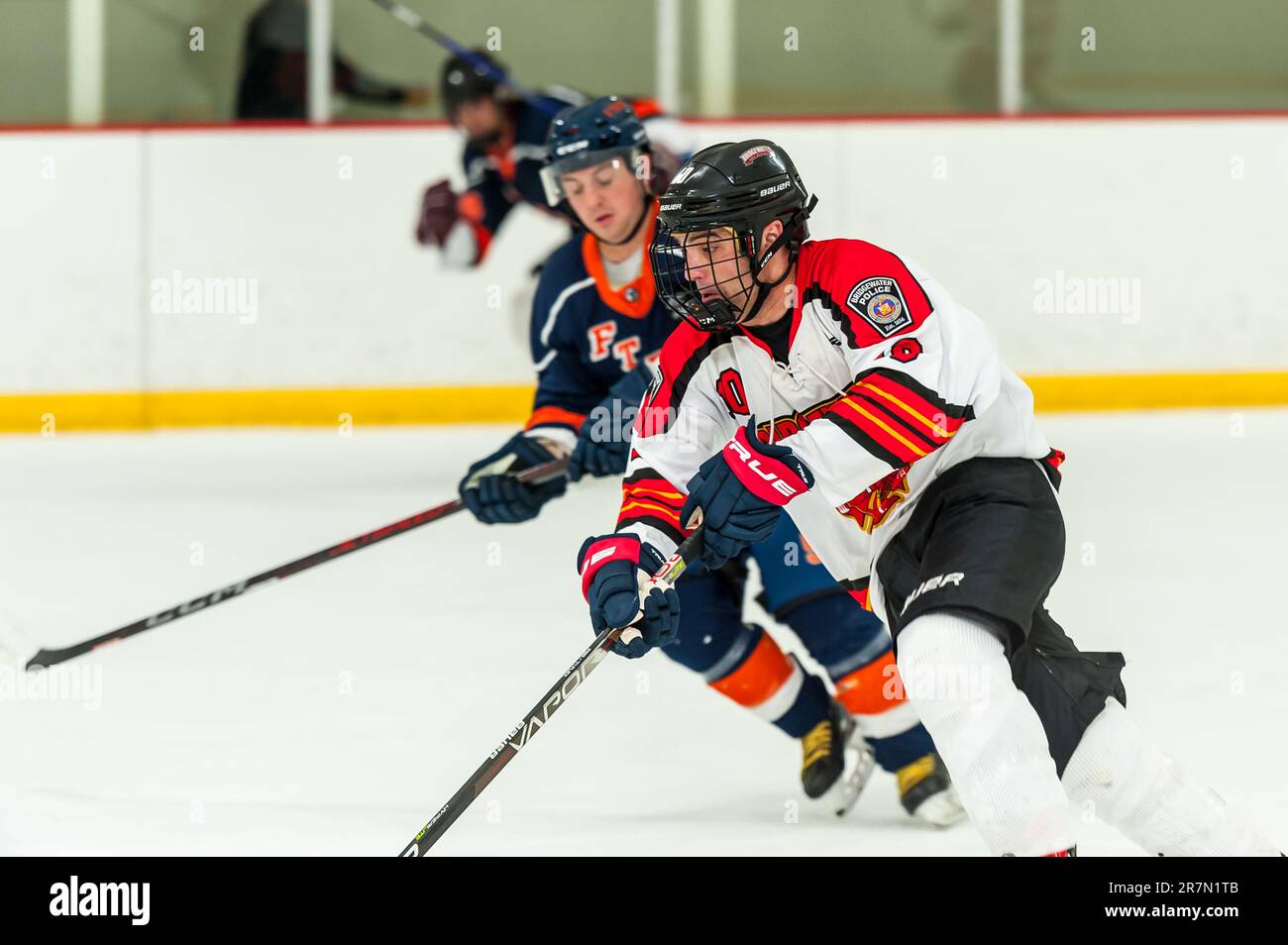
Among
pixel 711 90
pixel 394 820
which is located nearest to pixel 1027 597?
pixel 394 820

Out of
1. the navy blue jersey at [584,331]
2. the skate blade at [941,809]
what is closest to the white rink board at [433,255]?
the navy blue jersey at [584,331]

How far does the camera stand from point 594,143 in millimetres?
3312

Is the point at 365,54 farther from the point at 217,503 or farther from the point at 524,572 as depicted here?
the point at 524,572

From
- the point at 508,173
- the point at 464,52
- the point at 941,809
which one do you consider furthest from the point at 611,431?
the point at 464,52

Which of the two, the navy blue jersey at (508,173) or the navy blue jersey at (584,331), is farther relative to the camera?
the navy blue jersey at (508,173)

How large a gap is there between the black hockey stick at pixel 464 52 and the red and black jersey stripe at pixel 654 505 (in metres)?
3.72

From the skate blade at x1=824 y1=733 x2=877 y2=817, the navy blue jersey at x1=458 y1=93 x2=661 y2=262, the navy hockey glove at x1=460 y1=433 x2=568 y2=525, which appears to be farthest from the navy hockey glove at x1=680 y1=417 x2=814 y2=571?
the navy blue jersey at x1=458 y1=93 x2=661 y2=262

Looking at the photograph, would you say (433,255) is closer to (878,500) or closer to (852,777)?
(852,777)

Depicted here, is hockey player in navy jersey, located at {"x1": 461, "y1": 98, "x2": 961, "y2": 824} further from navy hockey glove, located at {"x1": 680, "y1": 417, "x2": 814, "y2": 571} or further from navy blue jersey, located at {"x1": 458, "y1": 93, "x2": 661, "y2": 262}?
navy blue jersey, located at {"x1": 458, "y1": 93, "x2": 661, "y2": 262}

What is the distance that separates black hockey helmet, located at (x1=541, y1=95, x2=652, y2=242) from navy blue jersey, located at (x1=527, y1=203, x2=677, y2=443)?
12 centimetres

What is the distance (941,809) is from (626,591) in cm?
81

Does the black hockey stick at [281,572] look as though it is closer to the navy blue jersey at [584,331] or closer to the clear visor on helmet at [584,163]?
the navy blue jersey at [584,331]

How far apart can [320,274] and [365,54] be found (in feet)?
3.86

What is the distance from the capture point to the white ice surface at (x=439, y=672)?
296 centimetres
